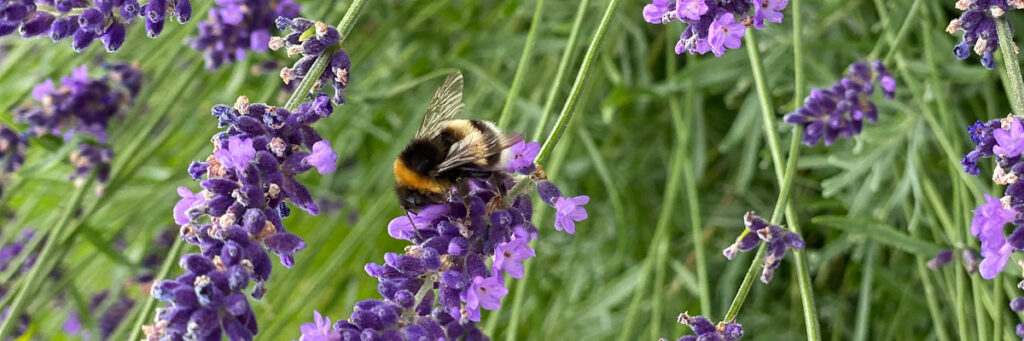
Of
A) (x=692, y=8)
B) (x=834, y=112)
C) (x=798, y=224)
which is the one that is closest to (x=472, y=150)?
(x=692, y=8)

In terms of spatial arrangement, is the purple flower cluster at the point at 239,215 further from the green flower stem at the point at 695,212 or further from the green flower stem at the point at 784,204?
the green flower stem at the point at 695,212

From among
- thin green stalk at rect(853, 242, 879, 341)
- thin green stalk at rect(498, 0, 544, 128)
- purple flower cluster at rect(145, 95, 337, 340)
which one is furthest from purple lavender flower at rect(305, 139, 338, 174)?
thin green stalk at rect(853, 242, 879, 341)

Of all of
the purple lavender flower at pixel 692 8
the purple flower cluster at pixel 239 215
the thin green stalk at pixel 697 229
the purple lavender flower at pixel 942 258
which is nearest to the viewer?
the purple flower cluster at pixel 239 215

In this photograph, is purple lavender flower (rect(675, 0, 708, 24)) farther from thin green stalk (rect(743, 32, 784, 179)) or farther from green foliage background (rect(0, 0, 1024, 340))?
green foliage background (rect(0, 0, 1024, 340))

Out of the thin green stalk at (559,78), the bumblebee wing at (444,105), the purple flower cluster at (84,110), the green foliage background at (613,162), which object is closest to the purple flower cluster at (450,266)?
the thin green stalk at (559,78)

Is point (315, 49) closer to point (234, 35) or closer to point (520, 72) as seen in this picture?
point (520, 72)

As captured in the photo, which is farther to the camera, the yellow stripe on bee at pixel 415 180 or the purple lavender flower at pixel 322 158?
the yellow stripe on bee at pixel 415 180

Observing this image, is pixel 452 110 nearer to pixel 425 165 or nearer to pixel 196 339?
pixel 425 165
